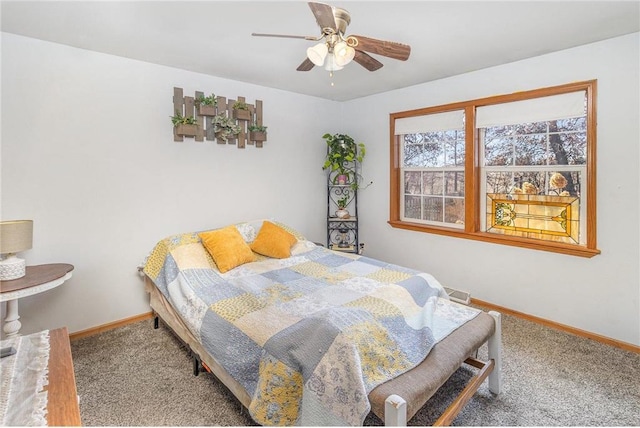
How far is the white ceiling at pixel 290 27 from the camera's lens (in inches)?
81.0

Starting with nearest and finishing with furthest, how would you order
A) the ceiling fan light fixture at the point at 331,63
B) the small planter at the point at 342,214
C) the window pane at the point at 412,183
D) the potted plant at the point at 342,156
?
the ceiling fan light fixture at the point at 331,63
the window pane at the point at 412,183
the potted plant at the point at 342,156
the small planter at the point at 342,214

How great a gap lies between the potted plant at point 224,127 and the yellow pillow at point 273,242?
108 centimetres

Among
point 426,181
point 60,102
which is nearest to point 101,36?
point 60,102

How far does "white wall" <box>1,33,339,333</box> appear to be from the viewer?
2.51 meters

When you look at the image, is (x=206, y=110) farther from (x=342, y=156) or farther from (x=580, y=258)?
(x=580, y=258)

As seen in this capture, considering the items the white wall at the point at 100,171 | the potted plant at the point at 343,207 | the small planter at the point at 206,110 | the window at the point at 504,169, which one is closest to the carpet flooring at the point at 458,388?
the white wall at the point at 100,171

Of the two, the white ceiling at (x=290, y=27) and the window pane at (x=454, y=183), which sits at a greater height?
the white ceiling at (x=290, y=27)

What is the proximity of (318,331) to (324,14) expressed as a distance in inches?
62.0

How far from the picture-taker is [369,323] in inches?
68.1

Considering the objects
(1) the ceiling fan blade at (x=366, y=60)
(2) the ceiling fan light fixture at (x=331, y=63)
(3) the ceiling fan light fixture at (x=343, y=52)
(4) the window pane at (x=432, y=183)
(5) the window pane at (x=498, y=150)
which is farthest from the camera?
(4) the window pane at (x=432, y=183)

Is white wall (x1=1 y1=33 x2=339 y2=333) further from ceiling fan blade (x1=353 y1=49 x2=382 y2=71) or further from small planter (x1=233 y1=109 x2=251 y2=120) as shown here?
ceiling fan blade (x1=353 y1=49 x2=382 y2=71)

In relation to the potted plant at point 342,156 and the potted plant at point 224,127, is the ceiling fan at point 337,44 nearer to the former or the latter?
the potted plant at point 224,127

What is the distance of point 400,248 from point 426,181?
0.92 metres

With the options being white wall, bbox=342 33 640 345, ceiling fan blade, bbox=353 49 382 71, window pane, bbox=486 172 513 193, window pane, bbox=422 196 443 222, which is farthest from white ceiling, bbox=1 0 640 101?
window pane, bbox=422 196 443 222
